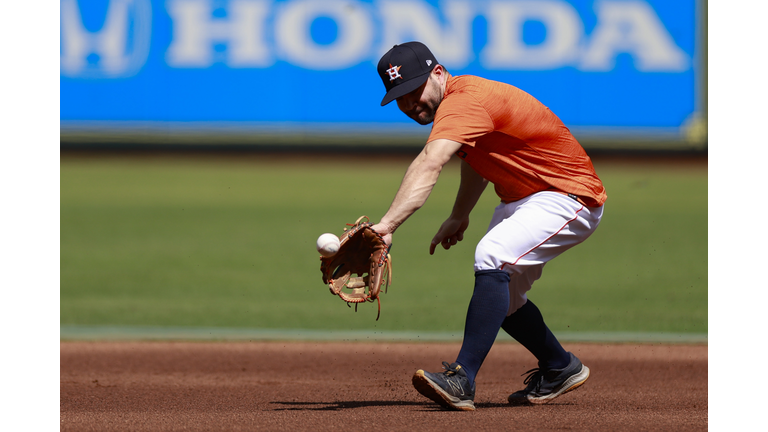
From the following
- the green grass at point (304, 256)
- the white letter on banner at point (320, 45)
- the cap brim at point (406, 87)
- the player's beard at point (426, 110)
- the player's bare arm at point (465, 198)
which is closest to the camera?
the cap brim at point (406, 87)

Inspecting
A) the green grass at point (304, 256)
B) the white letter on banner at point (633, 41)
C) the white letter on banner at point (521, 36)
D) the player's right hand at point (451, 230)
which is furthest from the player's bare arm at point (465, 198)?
the white letter on banner at point (633, 41)

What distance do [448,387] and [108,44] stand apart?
18.8 m

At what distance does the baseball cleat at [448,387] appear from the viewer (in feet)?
11.2

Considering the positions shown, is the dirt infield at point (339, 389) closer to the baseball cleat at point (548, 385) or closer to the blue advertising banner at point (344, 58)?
the baseball cleat at point (548, 385)

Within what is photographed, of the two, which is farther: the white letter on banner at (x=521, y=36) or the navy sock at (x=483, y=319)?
the white letter on banner at (x=521, y=36)

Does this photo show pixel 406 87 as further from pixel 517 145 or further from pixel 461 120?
pixel 517 145

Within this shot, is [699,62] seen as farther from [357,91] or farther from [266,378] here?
[266,378]

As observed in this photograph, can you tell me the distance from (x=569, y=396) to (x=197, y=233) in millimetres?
8909

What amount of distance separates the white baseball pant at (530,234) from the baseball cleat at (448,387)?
413 millimetres

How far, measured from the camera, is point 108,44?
67.1 feet

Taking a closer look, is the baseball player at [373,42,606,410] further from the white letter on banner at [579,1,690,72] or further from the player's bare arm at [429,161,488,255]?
the white letter on banner at [579,1,690,72]

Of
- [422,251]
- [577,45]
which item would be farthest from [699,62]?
[422,251]

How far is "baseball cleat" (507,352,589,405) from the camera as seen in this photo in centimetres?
393

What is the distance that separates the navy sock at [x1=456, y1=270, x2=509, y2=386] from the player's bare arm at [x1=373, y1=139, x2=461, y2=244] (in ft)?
1.48
